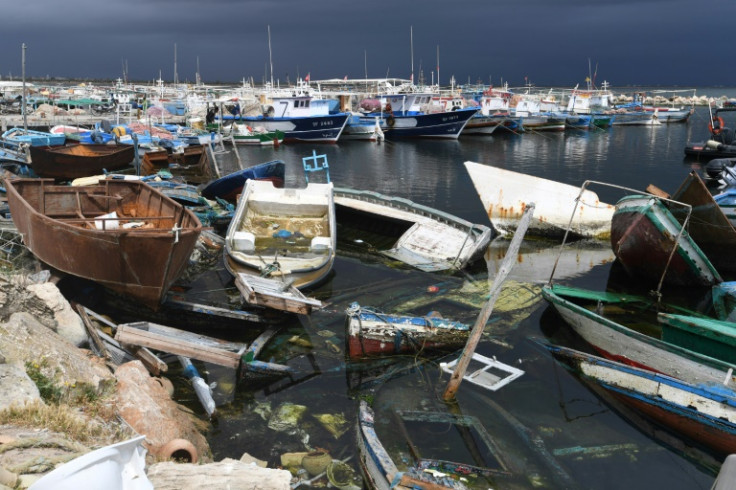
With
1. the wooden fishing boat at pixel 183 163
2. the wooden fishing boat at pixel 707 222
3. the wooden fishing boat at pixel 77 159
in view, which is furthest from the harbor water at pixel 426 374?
the wooden fishing boat at pixel 77 159

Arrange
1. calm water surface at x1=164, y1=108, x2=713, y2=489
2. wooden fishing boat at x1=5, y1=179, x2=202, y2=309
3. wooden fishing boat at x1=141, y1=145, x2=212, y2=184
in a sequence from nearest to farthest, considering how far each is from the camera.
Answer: calm water surface at x1=164, y1=108, x2=713, y2=489
wooden fishing boat at x1=5, y1=179, x2=202, y2=309
wooden fishing boat at x1=141, y1=145, x2=212, y2=184

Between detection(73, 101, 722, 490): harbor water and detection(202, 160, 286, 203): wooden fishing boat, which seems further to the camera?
detection(202, 160, 286, 203): wooden fishing boat

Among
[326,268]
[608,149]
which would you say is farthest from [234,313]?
[608,149]

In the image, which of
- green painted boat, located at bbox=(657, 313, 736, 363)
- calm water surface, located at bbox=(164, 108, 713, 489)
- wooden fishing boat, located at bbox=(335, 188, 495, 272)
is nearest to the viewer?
calm water surface, located at bbox=(164, 108, 713, 489)

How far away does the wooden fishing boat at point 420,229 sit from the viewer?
14461mm

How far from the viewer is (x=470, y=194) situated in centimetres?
2617

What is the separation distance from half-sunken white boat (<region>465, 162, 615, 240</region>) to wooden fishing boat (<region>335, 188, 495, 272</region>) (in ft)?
4.06

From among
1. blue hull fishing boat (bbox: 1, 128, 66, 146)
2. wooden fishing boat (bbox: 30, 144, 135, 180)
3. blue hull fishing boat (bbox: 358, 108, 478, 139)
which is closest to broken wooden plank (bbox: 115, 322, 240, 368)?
wooden fishing boat (bbox: 30, 144, 135, 180)

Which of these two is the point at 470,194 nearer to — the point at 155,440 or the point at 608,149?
the point at 155,440

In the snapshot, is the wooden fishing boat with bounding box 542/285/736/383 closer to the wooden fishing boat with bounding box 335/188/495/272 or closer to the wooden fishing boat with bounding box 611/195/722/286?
the wooden fishing boat with bounding box 611/195/722/286

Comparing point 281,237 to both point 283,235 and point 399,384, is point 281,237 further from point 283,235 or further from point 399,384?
point 399,384

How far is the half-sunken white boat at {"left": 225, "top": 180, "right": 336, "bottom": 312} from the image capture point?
11273 mm

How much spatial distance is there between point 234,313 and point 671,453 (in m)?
7.29

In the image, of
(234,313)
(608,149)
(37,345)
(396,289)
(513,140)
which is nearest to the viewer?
(37,345)
